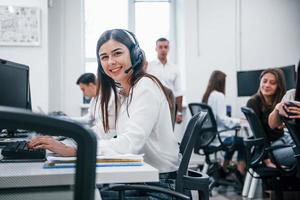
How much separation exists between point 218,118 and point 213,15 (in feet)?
6.01

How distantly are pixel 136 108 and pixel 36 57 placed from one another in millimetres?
3268

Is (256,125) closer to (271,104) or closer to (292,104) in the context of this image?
(271,104)

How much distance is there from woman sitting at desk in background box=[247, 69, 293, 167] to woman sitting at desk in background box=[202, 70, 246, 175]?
1.10m

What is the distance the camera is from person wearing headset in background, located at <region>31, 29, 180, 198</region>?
1.46m

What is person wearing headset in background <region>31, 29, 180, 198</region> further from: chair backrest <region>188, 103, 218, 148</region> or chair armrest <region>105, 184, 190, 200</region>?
chair backrest <region>188, 103, 218, 148</region>

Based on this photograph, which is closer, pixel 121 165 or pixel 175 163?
pixel 121 165

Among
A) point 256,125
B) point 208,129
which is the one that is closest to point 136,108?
point 256,125

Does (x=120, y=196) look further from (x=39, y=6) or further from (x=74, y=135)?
(x=39, y=6)

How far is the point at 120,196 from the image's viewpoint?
1.28m

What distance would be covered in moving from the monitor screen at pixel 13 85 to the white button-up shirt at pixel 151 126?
67cm

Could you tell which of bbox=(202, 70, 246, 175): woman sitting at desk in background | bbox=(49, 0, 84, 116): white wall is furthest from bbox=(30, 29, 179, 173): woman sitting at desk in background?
bbox=(49, 0, 84, 116): white wall

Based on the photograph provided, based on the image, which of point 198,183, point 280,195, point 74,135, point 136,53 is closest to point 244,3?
point 280,195

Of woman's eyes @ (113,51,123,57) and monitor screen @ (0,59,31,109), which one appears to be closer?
woman's eyes @ (113,51,123,57)

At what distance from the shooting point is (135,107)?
155cm
